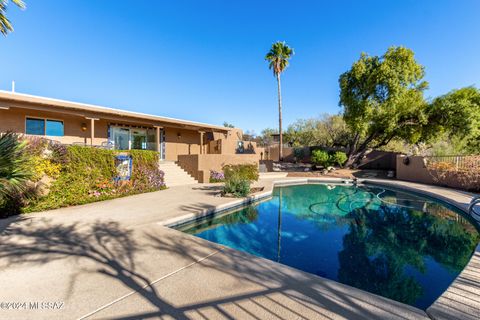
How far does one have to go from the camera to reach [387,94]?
661 inches

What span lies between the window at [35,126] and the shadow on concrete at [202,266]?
321 inches

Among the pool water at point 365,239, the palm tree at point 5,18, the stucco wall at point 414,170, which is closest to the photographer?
the pool water at point 365,239

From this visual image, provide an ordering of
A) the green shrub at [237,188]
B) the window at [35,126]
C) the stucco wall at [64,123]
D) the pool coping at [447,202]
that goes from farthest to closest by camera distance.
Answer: the window at [35,126] < the stucco wall at [64,123] < the green shrub at [237,188] < the pool coping at [447,202]

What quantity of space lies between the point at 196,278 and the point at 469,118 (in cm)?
2094

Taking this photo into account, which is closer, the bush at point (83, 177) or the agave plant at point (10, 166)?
the agave plant at point (10, 166)

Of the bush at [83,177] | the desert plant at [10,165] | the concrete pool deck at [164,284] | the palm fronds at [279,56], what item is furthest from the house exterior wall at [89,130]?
the palm fronds at [279,56]

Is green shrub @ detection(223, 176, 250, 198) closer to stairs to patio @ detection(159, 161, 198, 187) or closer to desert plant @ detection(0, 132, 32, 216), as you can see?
stairs to patio @ detection(159, 161, 198, 187)

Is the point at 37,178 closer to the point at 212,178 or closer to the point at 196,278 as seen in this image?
the point at 196,278

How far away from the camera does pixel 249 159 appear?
1605 cm

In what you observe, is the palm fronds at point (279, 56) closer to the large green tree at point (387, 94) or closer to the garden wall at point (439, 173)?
the large green tree at point (387, 94)

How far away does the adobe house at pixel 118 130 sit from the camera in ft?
33.8

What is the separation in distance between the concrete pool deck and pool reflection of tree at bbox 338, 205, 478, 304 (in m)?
0.96

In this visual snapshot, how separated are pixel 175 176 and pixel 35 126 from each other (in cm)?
738

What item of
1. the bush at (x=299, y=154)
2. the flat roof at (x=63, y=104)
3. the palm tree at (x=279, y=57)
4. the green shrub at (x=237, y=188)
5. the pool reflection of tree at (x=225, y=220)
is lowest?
the pool reflection of tree at (x=225, y=220)
